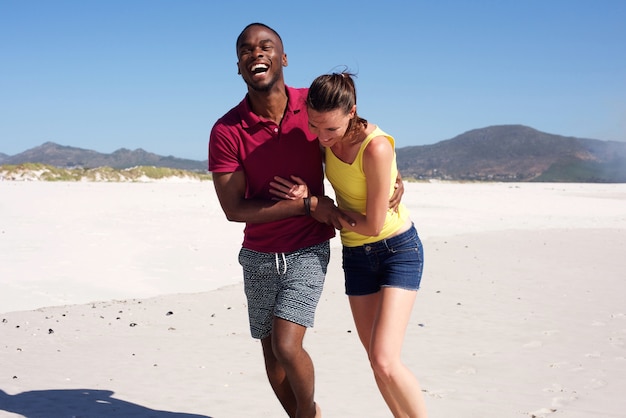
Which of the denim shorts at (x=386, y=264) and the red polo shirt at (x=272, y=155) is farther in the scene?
the red polo shirt at (x=272, y=155)

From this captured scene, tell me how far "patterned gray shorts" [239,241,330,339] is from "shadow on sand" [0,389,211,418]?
1.19 m

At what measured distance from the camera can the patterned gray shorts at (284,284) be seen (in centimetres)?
382

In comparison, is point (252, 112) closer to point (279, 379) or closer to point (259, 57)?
point (259, 57)

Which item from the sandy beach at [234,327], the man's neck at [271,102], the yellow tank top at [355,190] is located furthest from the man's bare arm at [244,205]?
the sandy beach at [234,327]

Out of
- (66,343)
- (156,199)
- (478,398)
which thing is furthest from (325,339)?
(156,199)

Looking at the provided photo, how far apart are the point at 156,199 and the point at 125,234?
6023mm

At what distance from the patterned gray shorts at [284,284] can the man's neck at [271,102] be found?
0.78 m

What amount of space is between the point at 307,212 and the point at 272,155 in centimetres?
37

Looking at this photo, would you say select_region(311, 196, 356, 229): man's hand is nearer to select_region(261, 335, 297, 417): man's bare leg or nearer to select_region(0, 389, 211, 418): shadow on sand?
select_region(261, 335, 297, 417): man's bare leg

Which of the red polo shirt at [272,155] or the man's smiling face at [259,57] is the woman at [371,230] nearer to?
the red polo shirt at [272,155]

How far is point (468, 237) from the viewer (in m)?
15.2

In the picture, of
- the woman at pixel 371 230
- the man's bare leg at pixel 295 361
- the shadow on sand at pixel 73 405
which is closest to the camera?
the woman at pixel 371 230

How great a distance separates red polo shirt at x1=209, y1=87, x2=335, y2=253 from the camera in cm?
378

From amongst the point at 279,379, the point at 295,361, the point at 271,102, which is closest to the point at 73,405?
the point at 279,379
